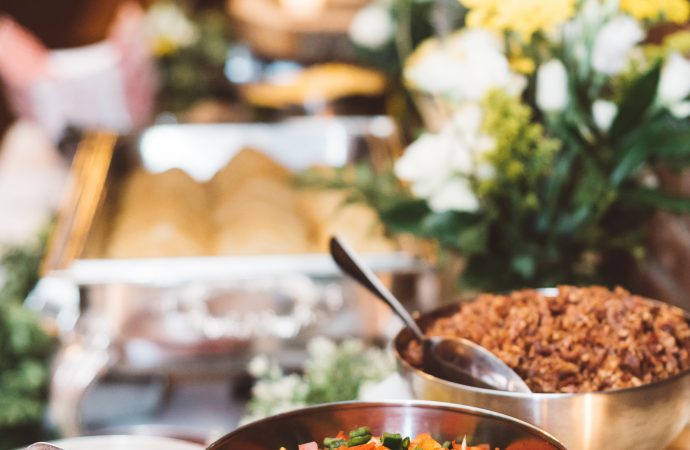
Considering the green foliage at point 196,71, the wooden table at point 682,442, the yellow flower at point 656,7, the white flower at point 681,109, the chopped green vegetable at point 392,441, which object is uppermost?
the yellow flower at point 656,7

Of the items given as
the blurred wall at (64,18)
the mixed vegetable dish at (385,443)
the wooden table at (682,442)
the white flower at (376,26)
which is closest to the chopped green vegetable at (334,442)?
the mixed vegetable dish at (385,443)

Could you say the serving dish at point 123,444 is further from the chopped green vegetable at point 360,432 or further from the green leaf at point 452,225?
the green leaf at point 452,225

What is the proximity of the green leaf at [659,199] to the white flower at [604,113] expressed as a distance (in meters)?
0.11

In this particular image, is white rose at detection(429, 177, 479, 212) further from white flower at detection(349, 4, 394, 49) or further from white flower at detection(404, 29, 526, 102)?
white flower at detection(349, 4, 394, 49)

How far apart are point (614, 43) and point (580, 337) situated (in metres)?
0.53

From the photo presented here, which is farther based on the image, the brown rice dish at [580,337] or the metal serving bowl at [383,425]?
the brown rice dish at [580,337]

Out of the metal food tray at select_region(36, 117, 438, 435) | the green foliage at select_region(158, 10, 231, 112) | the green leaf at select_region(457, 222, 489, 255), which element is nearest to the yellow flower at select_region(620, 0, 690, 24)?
the green leaf at select_region(457, 222, 489, 255)

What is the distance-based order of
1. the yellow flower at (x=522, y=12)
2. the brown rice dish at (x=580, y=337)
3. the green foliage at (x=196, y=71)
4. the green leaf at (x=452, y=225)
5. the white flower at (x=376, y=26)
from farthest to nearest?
the green foliage at (x=196, y=71)
the white flower at (x=376, y=26)
the green leaf at (x=452, y=225)
the yellow flower at (x=522, y=12)
the brown rice dish at (x=580, y=337)

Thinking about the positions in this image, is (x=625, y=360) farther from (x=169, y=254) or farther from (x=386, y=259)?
(x=169, y=254)

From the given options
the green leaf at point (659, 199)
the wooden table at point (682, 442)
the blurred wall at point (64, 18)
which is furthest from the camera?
the blurred wall at point (64, 18)

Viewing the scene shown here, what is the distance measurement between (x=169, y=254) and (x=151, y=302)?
0.16m

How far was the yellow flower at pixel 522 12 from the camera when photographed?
44.0 inches

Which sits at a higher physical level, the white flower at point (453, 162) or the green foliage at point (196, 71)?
the white flower at point (453, 162)

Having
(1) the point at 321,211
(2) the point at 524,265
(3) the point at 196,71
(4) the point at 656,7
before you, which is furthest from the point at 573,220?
(3) the point at 196,71
